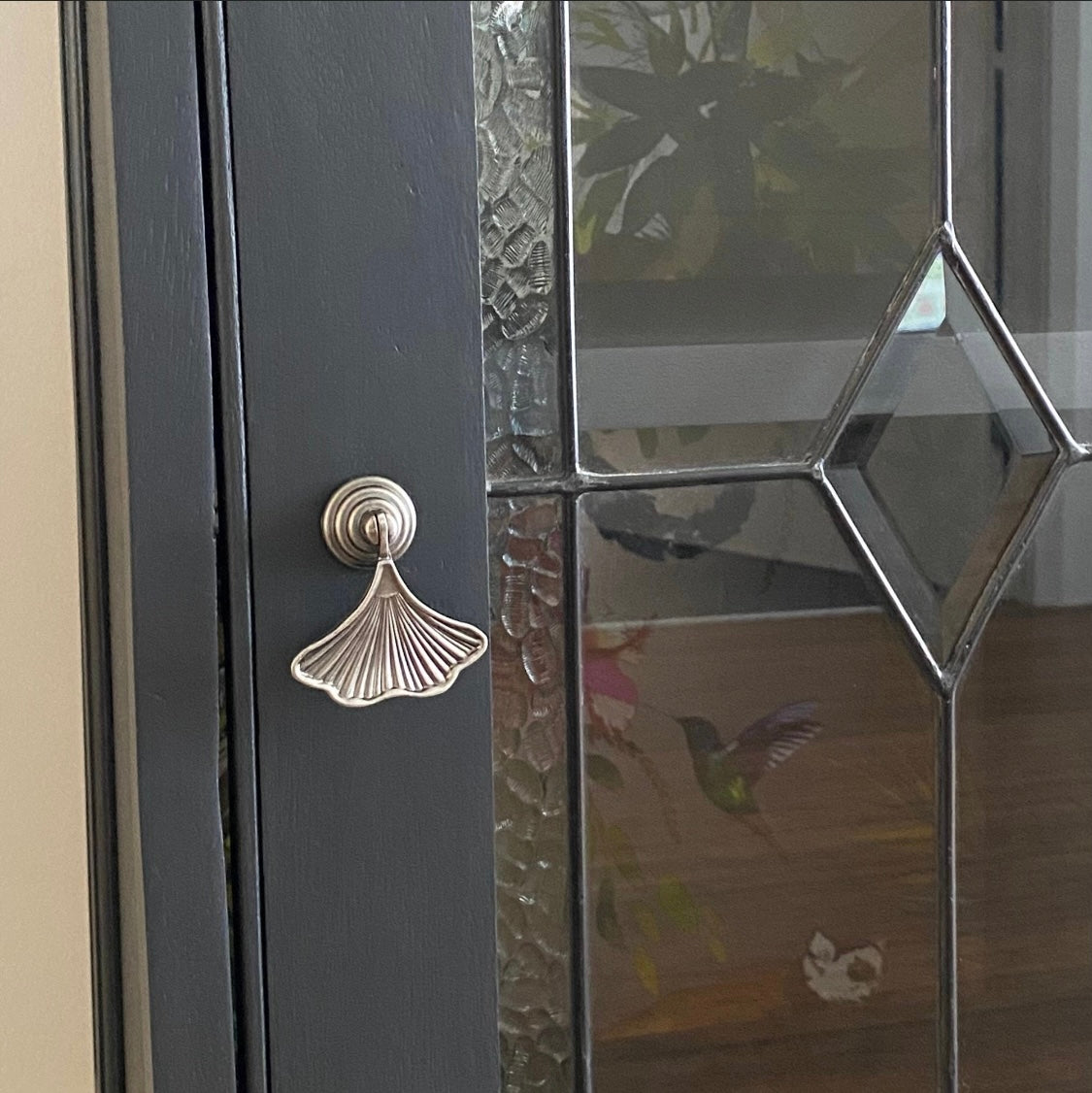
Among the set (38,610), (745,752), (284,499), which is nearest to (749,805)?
(745,752)

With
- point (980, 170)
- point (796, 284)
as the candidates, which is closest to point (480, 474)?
point (796, 284)

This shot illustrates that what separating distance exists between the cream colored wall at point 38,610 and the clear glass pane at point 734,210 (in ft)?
0.98

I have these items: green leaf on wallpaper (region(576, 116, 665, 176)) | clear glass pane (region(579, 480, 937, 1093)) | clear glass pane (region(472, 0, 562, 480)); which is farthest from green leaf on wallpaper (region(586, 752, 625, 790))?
green leaf on wallpaper (region(576, 116, 665, 176))

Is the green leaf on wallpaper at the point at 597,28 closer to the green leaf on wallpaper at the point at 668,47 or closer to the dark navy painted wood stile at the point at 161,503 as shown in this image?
the green leaf on wallpaper at the point at 668,47

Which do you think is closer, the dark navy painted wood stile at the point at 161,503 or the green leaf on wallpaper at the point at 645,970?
the dark navy painted wood stile at the point at 161,503

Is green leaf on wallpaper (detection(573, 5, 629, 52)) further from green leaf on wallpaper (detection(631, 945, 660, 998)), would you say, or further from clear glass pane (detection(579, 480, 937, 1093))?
green leaf on wallpaper (detection(631, 945, 660, 998))

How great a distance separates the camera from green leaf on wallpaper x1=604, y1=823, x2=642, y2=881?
59 cm

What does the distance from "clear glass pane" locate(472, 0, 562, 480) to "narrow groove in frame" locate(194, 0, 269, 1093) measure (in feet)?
0.34

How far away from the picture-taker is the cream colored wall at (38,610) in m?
0.69

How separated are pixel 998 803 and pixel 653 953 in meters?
0.18

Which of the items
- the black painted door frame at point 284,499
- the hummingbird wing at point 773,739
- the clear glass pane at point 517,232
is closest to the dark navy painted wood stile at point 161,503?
the black painted door frame at point 284,499

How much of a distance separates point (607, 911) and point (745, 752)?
0.09m

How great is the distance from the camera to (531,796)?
0.58 metres

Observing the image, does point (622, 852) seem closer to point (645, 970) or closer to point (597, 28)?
point (645, 970)
